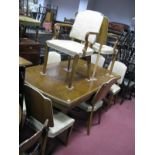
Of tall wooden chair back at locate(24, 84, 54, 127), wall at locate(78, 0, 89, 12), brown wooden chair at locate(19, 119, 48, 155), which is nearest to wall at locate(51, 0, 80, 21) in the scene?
wall at locate(78, 0, 89, 12)

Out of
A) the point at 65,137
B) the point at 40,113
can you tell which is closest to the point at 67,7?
the point at 65,137

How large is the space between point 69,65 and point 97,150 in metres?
1.15

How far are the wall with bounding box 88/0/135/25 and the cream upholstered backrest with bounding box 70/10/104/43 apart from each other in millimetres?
6613

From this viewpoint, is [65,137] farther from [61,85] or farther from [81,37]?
[81,37]

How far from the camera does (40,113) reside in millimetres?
1673

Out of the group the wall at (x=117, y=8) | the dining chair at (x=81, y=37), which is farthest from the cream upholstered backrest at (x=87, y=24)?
the wall at (x=117, y=8)

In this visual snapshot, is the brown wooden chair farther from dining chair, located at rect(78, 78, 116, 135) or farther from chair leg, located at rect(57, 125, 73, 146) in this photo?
dining chair, located at rect(78, 78, 116, 135)

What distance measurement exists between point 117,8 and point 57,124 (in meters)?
7.91

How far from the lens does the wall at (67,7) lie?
9.38m

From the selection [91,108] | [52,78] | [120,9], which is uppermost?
[120,9]

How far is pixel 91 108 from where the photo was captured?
2389 millimetres
